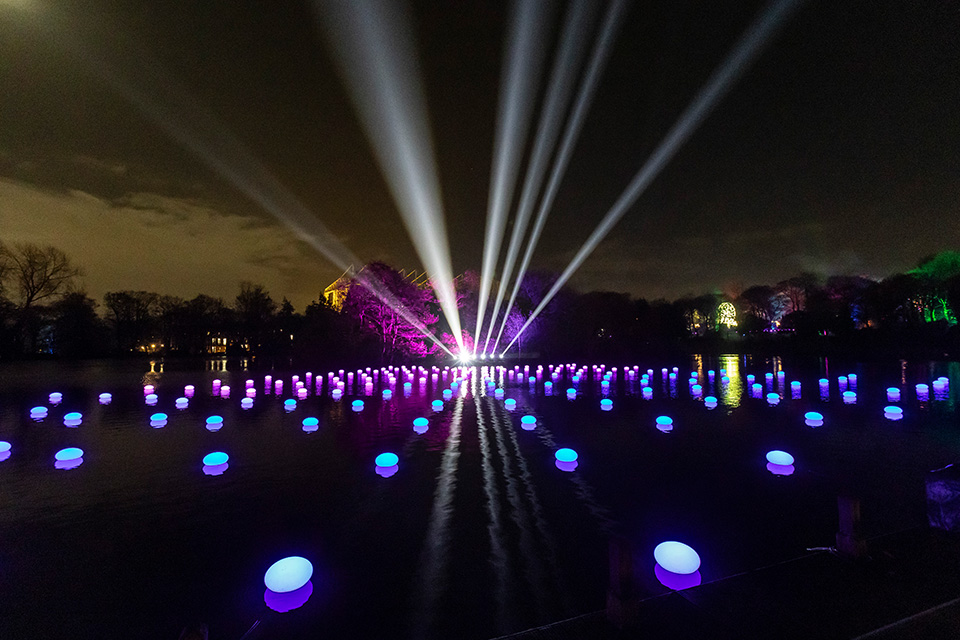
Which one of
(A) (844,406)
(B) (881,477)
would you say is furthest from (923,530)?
(A) (844,406)

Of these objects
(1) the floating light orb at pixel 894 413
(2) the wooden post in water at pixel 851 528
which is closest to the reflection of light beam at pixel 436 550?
(2) the wooden post in water at pixel 851 528

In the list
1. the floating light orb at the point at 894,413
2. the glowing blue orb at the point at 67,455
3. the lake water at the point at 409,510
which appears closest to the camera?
the lake water at the point at 409,510

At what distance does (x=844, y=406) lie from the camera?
15.7 metres

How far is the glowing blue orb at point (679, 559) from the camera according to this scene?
4.77 meters

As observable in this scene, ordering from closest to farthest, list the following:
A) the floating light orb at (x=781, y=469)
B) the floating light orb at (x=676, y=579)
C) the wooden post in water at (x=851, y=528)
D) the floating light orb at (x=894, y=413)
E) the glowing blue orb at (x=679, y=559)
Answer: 1. the wooden post in water at (x=851, y=528)
2. the floating light orb at (x=676, y=579)
3. the glowing blue orb at (x=679, y=559)
4. the floating light orb at (x=781, y=469)
5. the floating light orb at (x=894, y=413)

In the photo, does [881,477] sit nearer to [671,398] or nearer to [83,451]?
[671,398]

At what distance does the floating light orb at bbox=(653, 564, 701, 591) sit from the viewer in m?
4.65

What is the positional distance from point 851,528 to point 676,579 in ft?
5.84

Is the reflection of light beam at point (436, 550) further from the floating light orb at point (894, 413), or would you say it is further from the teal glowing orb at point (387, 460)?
the floating light orb at point (894, 413)

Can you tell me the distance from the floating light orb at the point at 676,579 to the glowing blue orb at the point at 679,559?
2.1 inches

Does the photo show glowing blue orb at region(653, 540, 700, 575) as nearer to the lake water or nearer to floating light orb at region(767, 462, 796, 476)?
the lake water

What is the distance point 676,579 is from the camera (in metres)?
4.79

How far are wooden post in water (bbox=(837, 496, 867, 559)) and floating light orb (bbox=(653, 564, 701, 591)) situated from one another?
1460mm

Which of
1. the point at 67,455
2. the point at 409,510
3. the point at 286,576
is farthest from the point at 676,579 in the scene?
the point at 67,455
